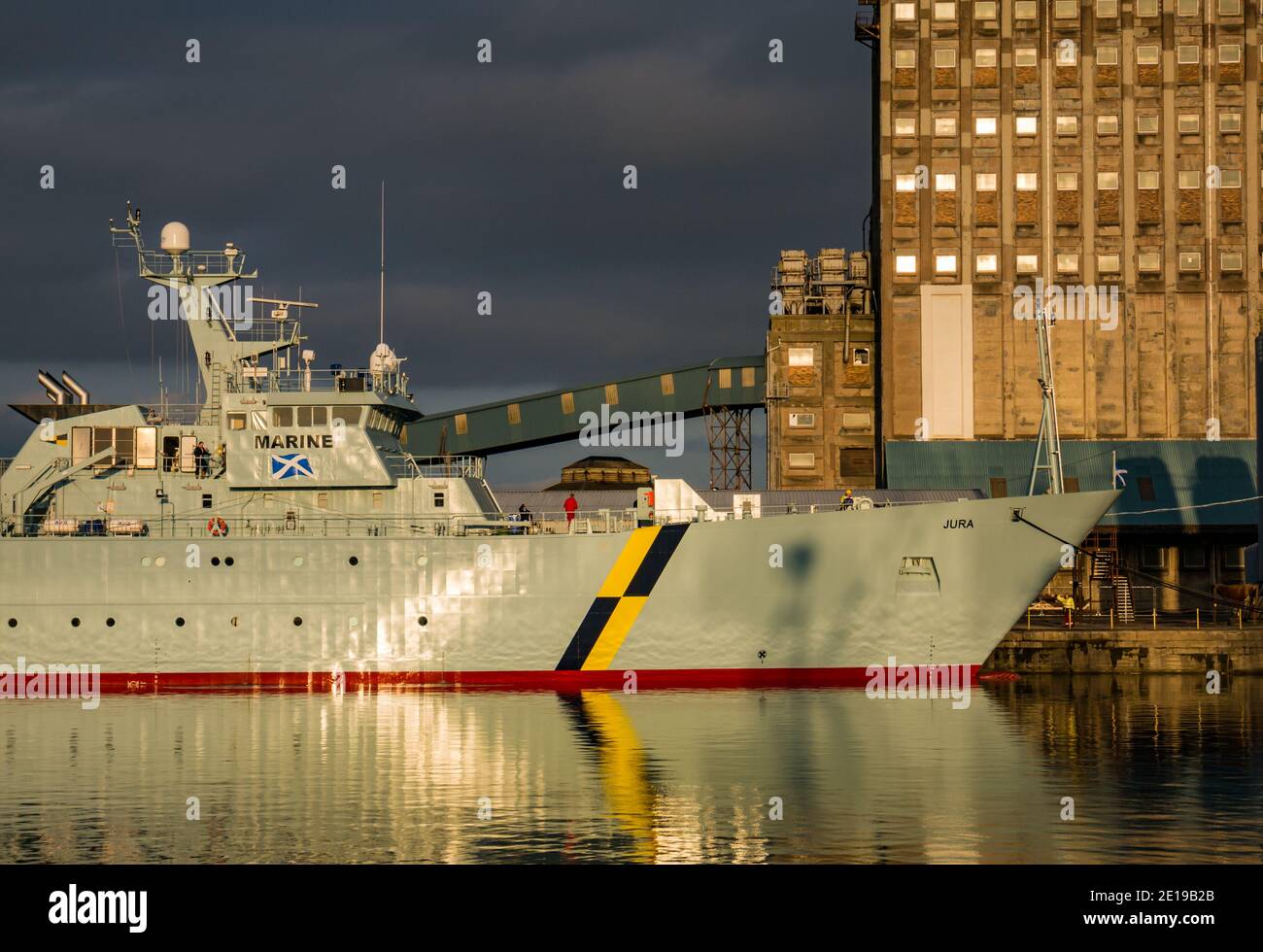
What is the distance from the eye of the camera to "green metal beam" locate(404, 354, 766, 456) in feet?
227

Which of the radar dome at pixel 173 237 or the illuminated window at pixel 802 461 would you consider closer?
the radar dome at pixel 173 237

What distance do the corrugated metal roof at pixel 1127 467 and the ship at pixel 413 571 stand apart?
999 inches

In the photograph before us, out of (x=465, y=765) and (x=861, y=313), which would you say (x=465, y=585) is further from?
(x=861, y=313)

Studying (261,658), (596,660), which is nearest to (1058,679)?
(596,660)

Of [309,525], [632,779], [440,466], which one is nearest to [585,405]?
[440,466]

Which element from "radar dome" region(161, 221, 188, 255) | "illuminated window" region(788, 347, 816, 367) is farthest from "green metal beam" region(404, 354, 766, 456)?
"radar dome" region(161, 221, 188, 255)

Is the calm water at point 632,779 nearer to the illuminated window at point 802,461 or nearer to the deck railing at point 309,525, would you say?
the deck railing at point 309,525

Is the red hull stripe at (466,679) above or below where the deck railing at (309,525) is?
below

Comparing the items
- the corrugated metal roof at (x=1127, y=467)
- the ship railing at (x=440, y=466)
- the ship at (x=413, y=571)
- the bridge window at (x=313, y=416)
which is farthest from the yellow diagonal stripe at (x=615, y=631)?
the corrugated metal roof at (x=1127, y=467)

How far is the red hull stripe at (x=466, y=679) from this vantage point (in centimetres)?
3809

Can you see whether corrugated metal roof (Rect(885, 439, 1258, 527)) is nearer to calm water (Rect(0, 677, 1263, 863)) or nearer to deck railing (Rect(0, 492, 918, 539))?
calm water (Rect(0, 677, 1263, 863))

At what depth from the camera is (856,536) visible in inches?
1476

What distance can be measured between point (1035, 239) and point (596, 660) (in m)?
38.0

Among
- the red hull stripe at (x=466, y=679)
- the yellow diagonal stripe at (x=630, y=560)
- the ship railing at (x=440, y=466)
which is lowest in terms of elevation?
the red hull stripe at (x=466, y=679)
